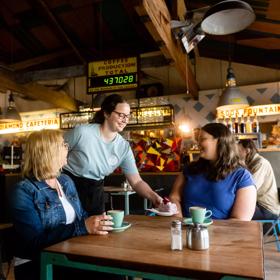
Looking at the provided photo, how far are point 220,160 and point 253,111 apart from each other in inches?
213

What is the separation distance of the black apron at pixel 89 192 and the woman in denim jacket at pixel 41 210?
634 mm

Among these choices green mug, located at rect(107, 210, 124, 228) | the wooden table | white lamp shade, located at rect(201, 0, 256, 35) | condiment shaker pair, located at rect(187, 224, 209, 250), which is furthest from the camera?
white lamp shade, located at rect(201, 0, 256, 35)

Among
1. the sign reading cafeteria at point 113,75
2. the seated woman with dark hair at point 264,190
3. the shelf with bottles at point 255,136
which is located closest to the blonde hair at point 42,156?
the seated woman with dark hair at point 264,190

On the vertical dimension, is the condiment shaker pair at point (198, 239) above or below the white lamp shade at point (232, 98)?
below

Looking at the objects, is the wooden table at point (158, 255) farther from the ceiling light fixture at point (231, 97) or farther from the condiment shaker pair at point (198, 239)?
the ceiling light fixture at point (231, 97)

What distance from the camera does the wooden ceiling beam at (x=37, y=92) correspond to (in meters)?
5.97

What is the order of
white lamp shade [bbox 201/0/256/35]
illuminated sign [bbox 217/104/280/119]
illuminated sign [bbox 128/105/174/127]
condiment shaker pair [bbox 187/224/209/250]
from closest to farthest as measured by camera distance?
condiment shaker pair [bbox 187/224/209/250]
white lamp shade [bbox 201/0/256/35]
illuminated sign [bbox 128/105/174/127]
illuminated sign [bbox 217/104/280/119]

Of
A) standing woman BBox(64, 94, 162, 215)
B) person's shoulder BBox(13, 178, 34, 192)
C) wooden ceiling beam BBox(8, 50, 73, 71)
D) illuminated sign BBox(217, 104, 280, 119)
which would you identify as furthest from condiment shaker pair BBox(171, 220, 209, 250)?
illuminated sign BBox(217, 104, 280, 119)

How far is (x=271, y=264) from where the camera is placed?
3.49m

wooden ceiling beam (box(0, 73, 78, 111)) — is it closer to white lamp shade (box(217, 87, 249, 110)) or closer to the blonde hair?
white lamp shade (box(217, 87, 249, 110))

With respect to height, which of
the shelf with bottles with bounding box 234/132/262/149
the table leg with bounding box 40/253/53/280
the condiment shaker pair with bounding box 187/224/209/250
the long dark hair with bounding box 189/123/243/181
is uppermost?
the shelf with bottles with bounding box 234/132/262/149

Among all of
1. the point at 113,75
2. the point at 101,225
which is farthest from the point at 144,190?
the point at 113,75

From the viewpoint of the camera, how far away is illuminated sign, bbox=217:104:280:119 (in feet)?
22.5

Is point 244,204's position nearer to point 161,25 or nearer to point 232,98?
point 161,25
